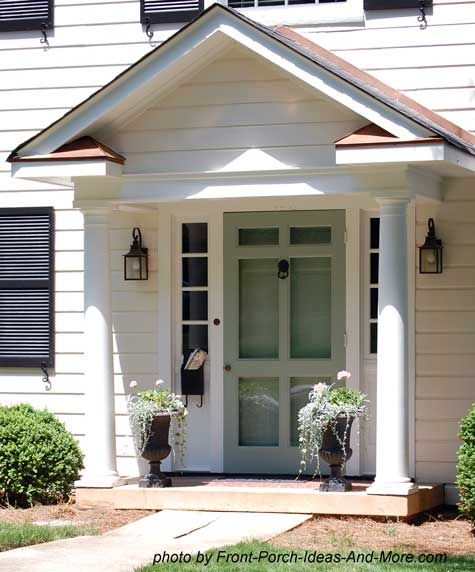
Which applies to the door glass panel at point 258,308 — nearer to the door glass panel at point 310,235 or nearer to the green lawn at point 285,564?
the door glass panel at point 310,235

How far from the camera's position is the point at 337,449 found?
33.4 feet

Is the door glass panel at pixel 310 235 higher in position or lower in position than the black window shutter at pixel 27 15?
lower

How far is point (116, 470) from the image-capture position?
1088cm

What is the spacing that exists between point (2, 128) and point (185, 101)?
254 centimetres

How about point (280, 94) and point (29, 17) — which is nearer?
point (280, 94)

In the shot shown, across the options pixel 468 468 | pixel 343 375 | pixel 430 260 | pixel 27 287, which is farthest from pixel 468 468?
pixel 27 287

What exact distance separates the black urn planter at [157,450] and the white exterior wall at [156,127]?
3.54 ft

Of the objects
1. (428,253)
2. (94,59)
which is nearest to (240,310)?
(428,253)

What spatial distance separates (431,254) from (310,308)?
1235 mm

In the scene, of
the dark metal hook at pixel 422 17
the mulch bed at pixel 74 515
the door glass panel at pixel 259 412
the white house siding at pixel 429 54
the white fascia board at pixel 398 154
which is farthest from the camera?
the door glass panel at pixel 259 412

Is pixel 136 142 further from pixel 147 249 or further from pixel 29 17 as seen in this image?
pixel 29 17

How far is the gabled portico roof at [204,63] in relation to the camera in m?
9.70

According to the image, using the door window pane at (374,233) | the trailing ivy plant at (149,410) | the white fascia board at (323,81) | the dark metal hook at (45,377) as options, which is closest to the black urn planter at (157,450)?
the trailing ivy plant at (149,410)

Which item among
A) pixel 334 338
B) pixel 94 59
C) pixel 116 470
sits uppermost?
pixel 94 59
